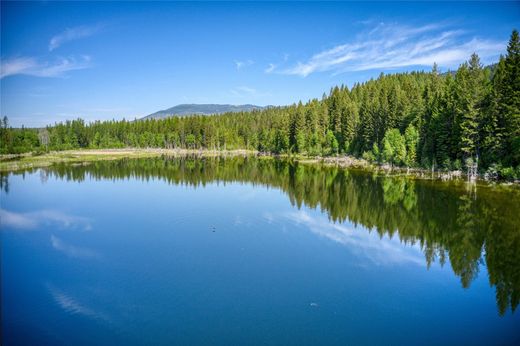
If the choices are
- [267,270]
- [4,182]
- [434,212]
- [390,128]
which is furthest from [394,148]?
[4,182]

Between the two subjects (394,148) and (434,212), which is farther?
(394,148)

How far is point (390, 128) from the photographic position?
71.2 meters

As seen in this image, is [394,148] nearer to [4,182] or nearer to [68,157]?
[4,182]

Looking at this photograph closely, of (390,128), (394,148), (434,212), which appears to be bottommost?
(434,212)

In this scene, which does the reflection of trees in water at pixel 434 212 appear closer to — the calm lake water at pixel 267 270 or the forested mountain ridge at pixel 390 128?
the calm lake water at pixel 267 270

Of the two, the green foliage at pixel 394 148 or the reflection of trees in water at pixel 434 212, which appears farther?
the green foliage at pixel 394 148

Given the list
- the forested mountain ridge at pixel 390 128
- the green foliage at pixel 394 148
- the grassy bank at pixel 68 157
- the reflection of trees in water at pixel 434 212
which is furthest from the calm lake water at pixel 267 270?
the grassy bank at pixel 68 157

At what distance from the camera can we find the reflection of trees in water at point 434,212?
68.2 ft

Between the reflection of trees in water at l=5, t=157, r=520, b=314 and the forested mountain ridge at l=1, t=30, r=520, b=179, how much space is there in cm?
832

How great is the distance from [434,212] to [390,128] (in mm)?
42647

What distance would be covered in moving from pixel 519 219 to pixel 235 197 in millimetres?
28762

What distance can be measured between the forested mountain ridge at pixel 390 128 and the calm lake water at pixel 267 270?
10545mm

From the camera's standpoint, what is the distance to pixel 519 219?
27.8 metres

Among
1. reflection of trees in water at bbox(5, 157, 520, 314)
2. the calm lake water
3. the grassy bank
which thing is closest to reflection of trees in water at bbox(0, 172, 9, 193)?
reflection of trees in water at bbox(5, 157, 520, 314)
